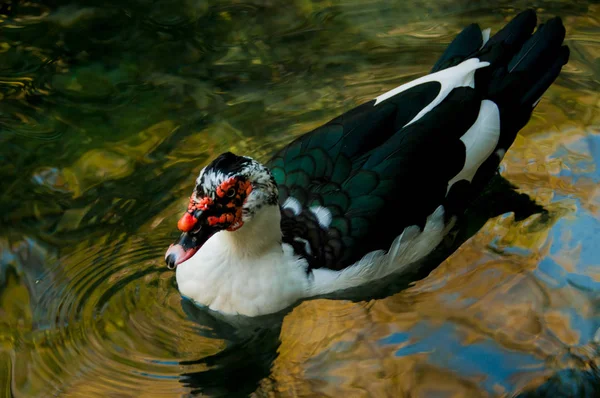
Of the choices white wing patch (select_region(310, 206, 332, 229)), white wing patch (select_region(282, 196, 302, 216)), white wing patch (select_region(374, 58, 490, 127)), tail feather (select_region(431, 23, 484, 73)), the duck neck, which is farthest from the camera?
tail feather (select_region(431, 23, 484, 73))

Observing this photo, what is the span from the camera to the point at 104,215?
15.3 ft

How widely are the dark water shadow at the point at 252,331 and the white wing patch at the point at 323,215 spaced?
39cm

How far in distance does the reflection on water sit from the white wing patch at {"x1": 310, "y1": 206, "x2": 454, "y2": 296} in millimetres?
126

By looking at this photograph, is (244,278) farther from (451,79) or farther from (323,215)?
(451,79)

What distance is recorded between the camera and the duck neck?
3.86m

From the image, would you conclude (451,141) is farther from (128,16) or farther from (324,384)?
(128,16)

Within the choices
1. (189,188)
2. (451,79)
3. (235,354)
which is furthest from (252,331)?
(451,79)

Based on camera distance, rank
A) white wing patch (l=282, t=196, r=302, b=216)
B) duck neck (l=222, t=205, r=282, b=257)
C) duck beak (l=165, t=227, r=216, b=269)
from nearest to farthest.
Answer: duck beak (l=165, t=227, r=216, b=269)
duck neck (l=222, t=205, r=282, b=257)
white wing patch (l=282, t=196, r=302, b=216)

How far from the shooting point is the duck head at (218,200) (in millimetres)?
3624

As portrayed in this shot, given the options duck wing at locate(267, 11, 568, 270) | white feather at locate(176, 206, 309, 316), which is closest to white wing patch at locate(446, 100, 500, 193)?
duck wing at locate(267, 11, 568, 270)

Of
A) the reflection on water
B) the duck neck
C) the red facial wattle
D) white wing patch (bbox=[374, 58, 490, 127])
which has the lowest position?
the reflection on water

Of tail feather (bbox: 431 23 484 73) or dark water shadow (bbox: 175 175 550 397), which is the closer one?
dark water shadow (bbox: 175 175 550 397)

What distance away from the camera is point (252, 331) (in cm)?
403

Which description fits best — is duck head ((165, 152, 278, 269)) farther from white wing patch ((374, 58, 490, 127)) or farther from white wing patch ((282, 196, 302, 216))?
white wing patch ((374, 58, 490, 127))
